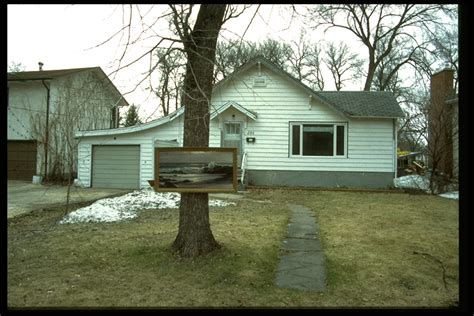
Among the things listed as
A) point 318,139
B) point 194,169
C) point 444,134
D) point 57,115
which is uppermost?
point 57,115

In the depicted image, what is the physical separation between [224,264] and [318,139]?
1096 centimetres

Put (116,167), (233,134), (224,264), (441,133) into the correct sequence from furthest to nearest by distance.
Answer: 1. (116,167)
2. (233,134)
3. (441,133)
4. (224,264)

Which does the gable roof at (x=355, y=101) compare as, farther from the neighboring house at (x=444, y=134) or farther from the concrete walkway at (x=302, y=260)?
the concrete walkway at (x=302, y=260)

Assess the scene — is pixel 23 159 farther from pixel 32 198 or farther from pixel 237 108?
pixel 237 108

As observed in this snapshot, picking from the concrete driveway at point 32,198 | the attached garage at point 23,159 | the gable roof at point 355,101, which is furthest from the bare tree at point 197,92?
the gable roof at point 355,101

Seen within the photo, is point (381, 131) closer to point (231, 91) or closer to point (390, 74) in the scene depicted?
point (231, 91)

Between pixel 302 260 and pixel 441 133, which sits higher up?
pixel 441 133

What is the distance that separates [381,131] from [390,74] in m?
14.2

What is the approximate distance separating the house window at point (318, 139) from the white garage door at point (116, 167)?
6.56 metres

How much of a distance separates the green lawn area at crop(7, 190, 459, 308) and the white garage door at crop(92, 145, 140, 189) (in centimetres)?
737

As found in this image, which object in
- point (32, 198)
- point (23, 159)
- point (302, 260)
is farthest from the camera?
point (32, 198)

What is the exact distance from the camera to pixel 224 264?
4852mm

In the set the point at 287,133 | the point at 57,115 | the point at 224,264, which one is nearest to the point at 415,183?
the point at 287,133
